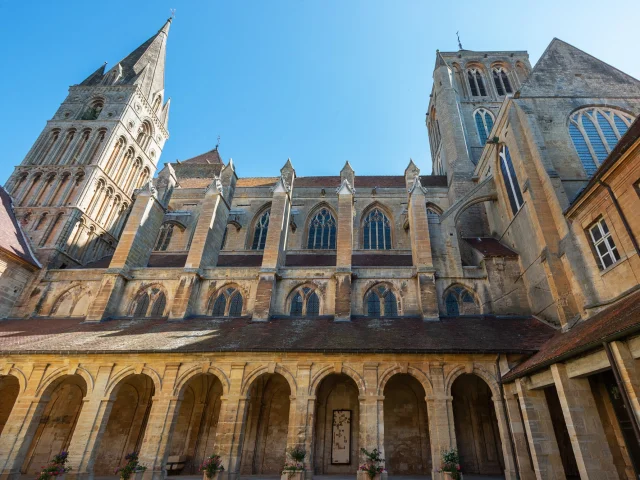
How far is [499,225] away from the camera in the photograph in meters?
18.0

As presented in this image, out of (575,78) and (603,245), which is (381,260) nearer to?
(603,245)

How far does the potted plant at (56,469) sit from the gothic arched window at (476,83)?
35.4 metres

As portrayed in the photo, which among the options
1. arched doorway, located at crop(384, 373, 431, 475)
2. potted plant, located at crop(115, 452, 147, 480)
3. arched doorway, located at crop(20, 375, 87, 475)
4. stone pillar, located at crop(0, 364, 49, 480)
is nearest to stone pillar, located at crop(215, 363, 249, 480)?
potted plant, located at crop(115, 452, 147, 480)

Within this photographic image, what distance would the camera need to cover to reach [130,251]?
1695 centimetres

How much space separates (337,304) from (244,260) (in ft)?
25.6

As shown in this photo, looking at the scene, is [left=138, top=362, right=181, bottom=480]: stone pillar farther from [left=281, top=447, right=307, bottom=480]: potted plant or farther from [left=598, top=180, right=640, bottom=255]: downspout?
[left=598, top=180, right=640, bottom=255]: downspout

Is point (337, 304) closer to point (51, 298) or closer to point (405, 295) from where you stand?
point (405, 295)

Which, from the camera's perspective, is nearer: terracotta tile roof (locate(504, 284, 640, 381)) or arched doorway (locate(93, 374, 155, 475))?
terracotta tile roof (locate(504, 284, 640, 381))

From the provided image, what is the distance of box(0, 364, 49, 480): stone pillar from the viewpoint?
10828 millimetres

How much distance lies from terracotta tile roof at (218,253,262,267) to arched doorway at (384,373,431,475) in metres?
9.88

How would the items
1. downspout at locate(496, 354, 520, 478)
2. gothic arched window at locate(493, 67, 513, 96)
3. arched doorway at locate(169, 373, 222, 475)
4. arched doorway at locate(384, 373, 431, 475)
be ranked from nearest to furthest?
downspout at locate(496, 354, 520, 478)
arched doorway at locate(384, 373, 431, 475)
arched doorway at locate(169, 373, 222, 475)
gothic arched window at locate(493, 67, 513, 96)

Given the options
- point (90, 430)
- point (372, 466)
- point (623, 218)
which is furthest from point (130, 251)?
point (623, 218)

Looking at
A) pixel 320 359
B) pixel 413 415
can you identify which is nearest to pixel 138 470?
pixel 320 359

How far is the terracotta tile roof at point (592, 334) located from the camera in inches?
274
